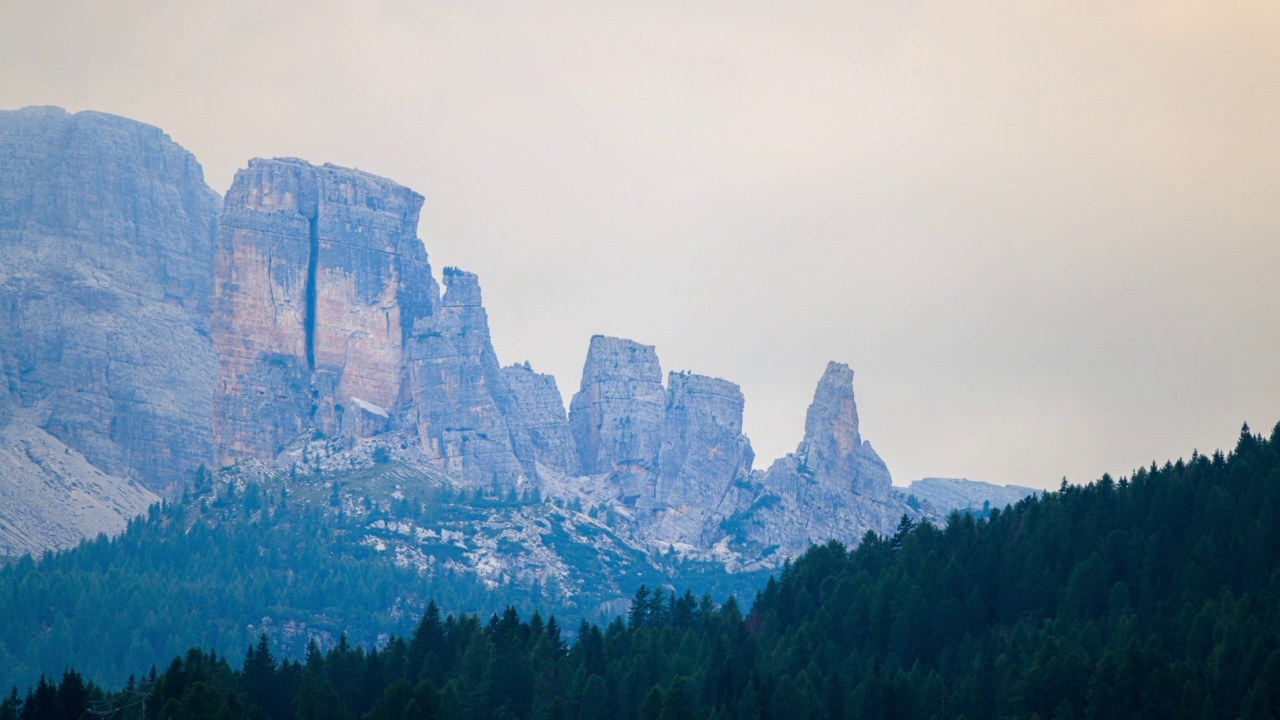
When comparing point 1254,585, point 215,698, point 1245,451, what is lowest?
point 215,698

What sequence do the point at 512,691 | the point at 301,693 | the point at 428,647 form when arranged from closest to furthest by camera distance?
the point at 301,693, the point at 512,691, the point at 428,647

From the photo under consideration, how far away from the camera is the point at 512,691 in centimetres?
17038

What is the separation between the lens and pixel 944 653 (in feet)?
576

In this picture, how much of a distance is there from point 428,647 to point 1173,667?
73.1 metres

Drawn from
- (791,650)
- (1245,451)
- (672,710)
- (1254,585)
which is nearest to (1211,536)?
(1254,585)

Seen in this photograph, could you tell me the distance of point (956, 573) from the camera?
18812cm

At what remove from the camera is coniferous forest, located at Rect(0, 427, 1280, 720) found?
148 m

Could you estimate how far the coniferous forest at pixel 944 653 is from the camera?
148 metres

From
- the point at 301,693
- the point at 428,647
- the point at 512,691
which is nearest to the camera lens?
the point at 301,693

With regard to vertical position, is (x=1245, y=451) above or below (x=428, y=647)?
above

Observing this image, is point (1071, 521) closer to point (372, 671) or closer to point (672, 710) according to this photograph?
point (672, 710)

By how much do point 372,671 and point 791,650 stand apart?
39814 millimetres

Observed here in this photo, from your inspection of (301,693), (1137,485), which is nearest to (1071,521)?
(1137,485)

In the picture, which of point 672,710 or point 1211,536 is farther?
point 1211,536
